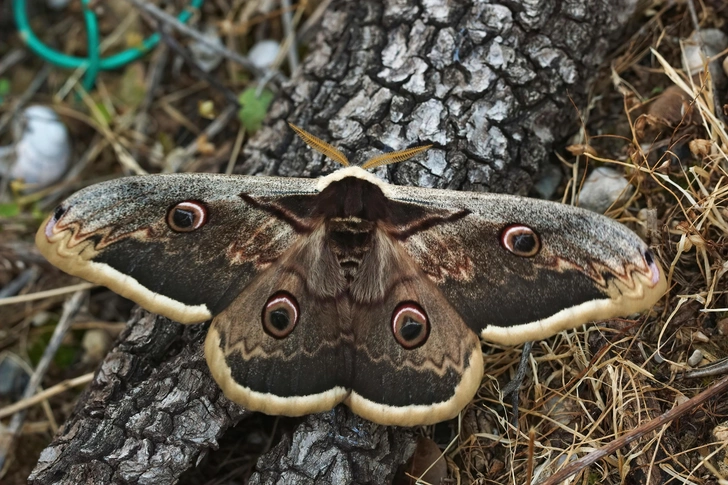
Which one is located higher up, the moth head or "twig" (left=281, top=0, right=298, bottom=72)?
the moth head

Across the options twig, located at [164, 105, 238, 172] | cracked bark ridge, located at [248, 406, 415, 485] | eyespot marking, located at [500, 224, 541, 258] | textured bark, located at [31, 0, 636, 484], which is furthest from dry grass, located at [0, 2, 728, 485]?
eyespot marking, located at [500, 224, 541, 258]

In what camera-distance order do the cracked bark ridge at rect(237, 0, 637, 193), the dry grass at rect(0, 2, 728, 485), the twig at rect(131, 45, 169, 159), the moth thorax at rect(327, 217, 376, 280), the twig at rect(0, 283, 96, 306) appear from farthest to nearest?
the twig at rect(131, 45, 169, 159) → the twig at rect(0, 283, 96, 306) → the cracked bark ridge at rect(237, 0, 637, 193) → the dry grass at rect(0, 2, 728, 485) → the moth thorax at rect(327, 217, 376, 280)

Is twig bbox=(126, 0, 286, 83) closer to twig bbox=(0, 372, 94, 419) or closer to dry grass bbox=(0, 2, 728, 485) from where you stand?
dry grass bbox=(0, 2, 728, 485)

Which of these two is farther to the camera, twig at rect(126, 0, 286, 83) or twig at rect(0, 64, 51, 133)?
twig at rect(0, 64, 51, 133)

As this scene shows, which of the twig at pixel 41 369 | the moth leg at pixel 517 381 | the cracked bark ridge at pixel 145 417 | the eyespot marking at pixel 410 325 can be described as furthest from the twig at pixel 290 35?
the moth leg at pixel 517 381

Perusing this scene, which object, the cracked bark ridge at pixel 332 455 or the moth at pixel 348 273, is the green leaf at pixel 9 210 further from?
the cracked bark ridge at pixel 332 455
